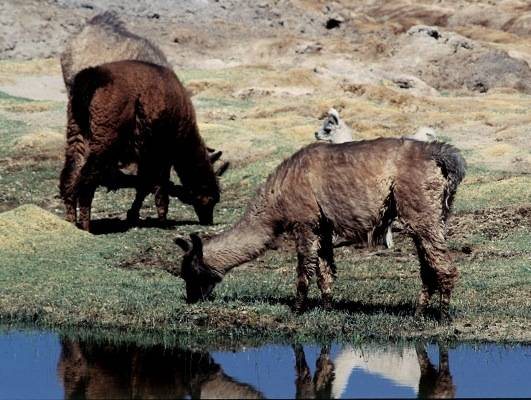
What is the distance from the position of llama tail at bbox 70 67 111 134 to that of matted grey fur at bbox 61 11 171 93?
4113mm

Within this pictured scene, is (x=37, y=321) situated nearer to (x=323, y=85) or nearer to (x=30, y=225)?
(x=30, y=225)

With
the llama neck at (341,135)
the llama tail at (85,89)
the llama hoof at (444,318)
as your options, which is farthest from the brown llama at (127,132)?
the llama hoof at (444,318)

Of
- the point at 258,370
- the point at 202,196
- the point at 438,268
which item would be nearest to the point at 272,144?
the point at 202,196

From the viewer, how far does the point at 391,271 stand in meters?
18.2

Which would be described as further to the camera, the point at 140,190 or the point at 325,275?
the point at 140,190

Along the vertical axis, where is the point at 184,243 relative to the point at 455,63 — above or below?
above

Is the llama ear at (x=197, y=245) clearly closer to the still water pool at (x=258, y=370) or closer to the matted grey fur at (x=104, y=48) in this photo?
the still water pool at (x=258, y=370)

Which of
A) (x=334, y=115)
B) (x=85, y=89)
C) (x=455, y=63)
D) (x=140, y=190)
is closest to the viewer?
(x=85, y=89)

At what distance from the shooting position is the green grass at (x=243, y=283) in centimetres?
1384

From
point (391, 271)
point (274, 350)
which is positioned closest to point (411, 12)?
point (391, 271)

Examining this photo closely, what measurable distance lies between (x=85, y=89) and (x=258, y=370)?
30.3 feet

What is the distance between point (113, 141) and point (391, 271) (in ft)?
17.0

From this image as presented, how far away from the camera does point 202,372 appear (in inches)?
473

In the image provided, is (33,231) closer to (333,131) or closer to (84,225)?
(84,225)
